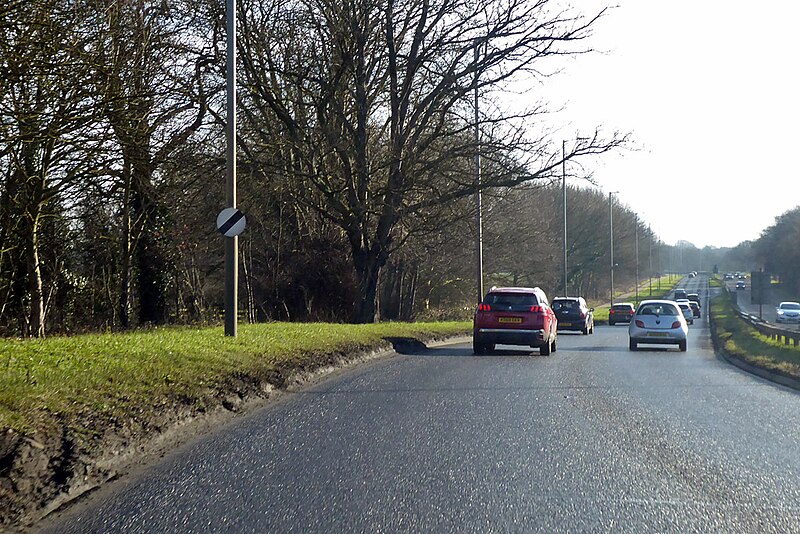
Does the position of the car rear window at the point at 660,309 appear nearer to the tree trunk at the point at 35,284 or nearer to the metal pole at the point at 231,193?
the metal pole at the point at 231,193

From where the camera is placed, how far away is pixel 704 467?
776 centimetres

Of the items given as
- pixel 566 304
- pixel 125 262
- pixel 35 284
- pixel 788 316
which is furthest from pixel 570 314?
pixel 788 316

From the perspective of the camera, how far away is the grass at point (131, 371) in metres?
8.27

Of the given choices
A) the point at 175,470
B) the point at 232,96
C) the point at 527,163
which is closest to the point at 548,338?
the point at 527,163

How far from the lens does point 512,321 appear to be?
22688 mm

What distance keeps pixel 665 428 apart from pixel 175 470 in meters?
5.20

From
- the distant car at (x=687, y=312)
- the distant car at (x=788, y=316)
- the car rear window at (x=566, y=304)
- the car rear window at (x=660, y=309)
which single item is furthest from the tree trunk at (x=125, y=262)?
the distant car at (x=788, y=316)

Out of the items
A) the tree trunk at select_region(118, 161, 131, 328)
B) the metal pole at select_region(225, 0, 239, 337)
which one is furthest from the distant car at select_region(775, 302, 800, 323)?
the metal pole at select_region(225, 0, 239, 337)

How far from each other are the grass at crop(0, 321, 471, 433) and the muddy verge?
0.09m

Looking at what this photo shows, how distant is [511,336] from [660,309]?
7.34 m

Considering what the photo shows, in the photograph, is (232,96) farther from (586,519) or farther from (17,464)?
(586,519)

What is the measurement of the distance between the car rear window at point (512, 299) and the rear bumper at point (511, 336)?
65 cm

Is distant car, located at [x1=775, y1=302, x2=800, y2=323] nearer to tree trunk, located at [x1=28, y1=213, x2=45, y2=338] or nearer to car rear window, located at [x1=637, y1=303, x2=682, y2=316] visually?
car rear window, located at [x1=637, y1=303, x2=682, y2=316]

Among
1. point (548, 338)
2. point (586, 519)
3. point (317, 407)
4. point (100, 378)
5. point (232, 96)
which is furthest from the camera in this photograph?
point (548, 338)
